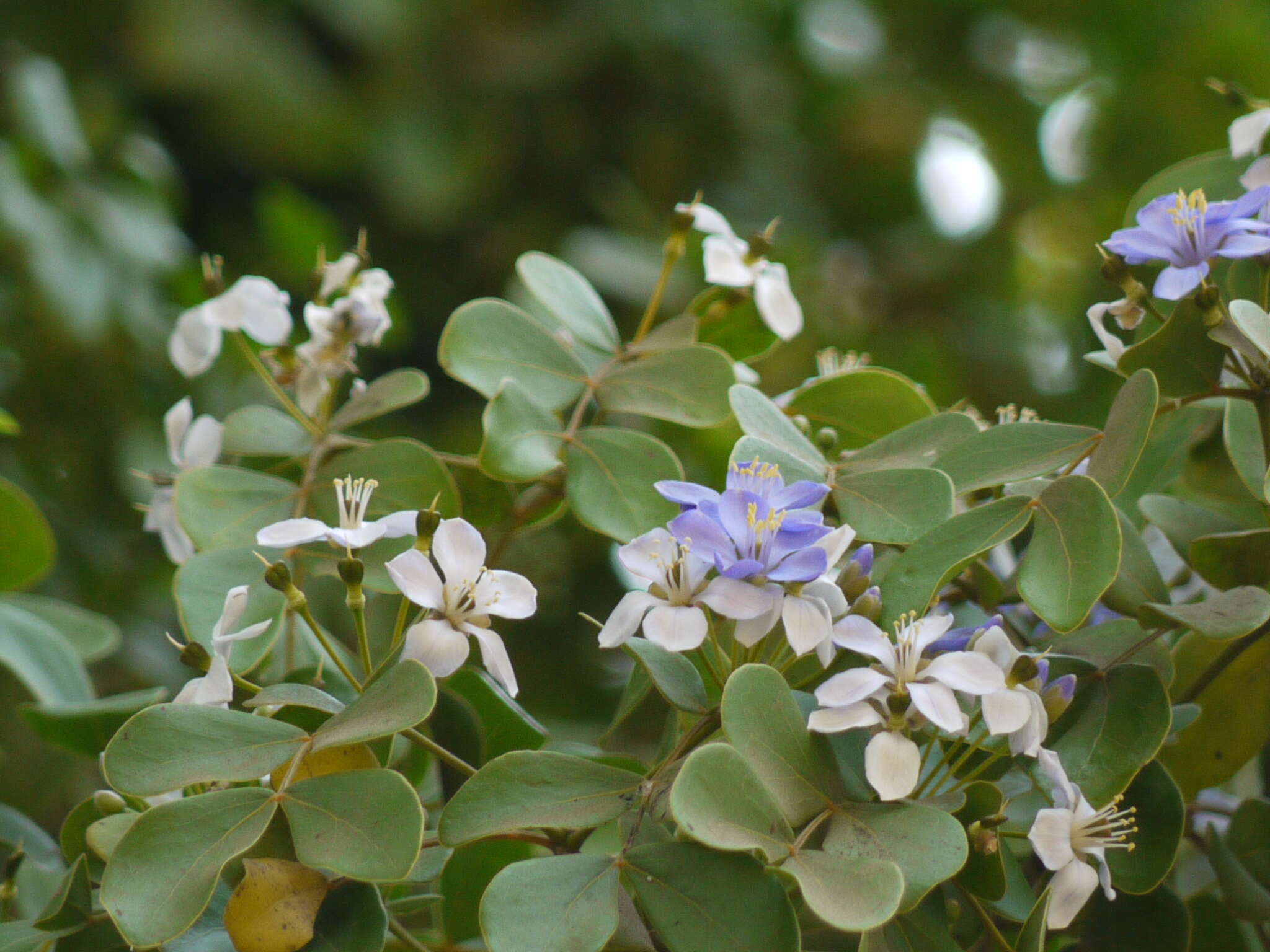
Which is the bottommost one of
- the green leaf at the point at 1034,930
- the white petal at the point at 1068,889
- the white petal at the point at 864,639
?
the white petal at the point at 1068,889

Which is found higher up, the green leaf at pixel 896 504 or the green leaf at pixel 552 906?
the green leaf at pixel 896 504

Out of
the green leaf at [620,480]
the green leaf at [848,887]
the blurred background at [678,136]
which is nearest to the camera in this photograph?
the green leaf at [848,887]

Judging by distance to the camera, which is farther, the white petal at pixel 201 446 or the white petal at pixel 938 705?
the white petal at pixel 201 446

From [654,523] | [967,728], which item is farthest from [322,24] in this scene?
[967,728]

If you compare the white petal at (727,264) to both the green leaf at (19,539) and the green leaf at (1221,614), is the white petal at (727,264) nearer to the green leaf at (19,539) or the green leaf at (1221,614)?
the green leaf at (1221,614)

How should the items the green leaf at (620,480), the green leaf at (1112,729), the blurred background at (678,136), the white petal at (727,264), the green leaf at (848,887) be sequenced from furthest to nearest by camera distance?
1. the blurred background at (678,136)
2. the white petal at (727,264)
3. the green leaf at (620,480)
4. the green leaf at (1112,729)
5. the green leaf at (848,887)

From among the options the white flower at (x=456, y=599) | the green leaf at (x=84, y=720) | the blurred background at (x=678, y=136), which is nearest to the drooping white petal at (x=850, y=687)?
the white flower at (x=456, y=599)
